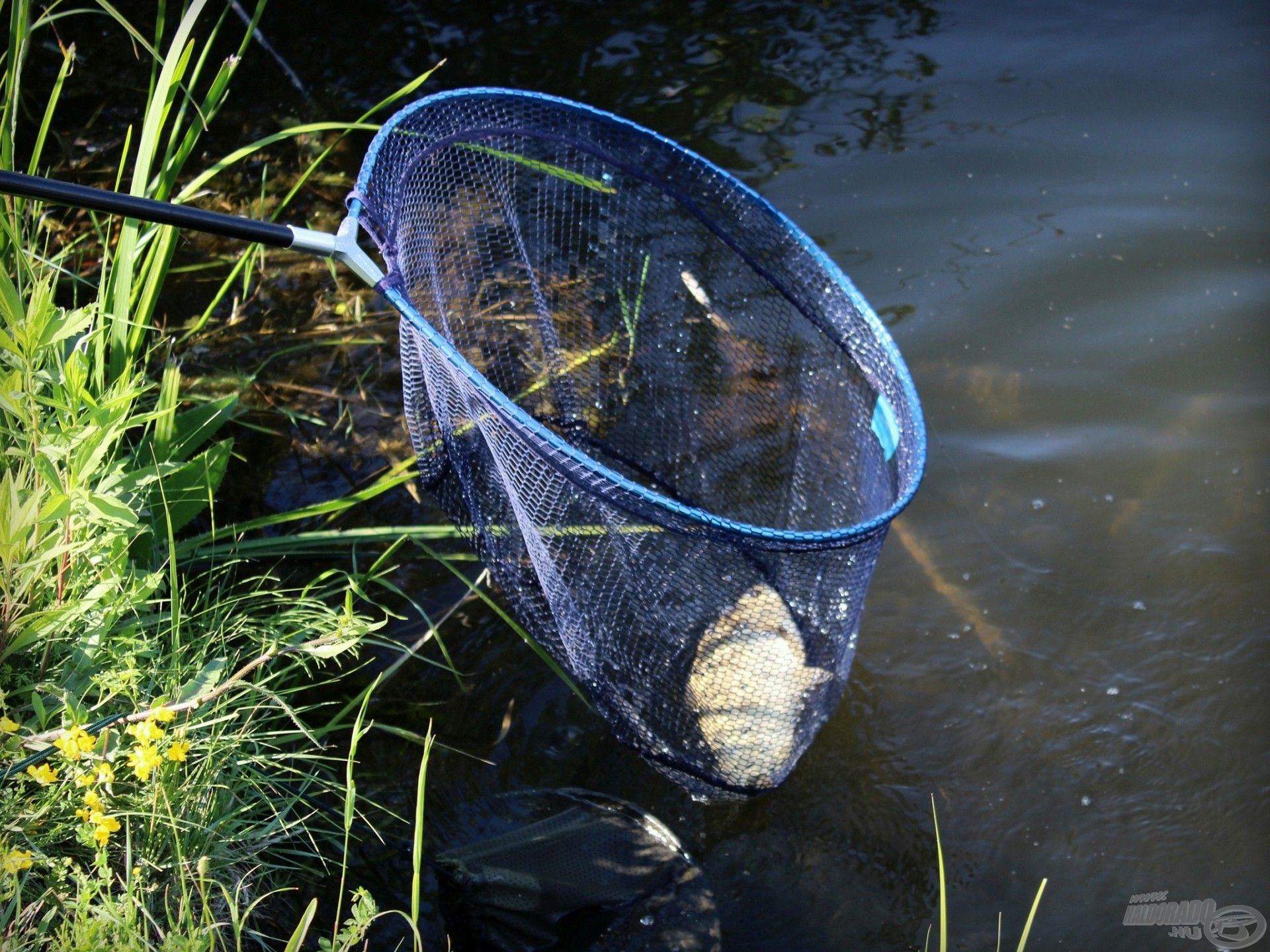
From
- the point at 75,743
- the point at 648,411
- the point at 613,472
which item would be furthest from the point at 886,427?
the point at 75,743

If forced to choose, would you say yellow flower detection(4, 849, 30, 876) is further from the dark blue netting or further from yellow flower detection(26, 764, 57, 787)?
the dark blue netting

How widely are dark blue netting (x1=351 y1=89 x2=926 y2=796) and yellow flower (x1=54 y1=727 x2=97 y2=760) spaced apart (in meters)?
0.84

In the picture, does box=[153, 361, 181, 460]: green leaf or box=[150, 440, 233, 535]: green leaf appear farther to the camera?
box=[150, 440, 233, 535]: green leaf

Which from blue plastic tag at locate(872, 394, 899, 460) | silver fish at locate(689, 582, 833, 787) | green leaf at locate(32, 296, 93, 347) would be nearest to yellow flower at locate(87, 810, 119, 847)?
green leaf at locate(32, 296, 93, 347)

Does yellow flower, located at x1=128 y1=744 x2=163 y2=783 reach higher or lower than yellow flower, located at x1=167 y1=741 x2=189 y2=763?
higher

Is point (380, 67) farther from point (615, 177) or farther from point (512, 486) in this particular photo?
point (512, 486)

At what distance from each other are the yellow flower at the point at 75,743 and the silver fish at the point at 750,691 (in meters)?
1.30

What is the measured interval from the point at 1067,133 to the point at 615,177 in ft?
7.97

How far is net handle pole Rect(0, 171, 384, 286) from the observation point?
184 cm

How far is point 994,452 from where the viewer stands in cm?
341

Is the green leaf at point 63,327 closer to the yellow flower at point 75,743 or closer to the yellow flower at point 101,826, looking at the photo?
the yellow flower at point 75,743

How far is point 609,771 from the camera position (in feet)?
8.70

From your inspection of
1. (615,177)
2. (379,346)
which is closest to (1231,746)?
(615,177)

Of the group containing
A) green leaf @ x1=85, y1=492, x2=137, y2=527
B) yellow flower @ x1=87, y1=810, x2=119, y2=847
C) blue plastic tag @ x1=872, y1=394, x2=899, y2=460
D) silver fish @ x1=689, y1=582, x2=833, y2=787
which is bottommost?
silver fish @ x1=689, y1=582, x2=833, y2=787
